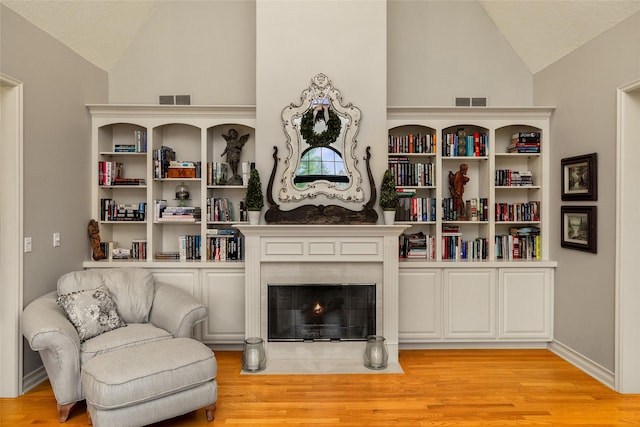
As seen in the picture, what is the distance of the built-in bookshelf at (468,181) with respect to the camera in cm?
463

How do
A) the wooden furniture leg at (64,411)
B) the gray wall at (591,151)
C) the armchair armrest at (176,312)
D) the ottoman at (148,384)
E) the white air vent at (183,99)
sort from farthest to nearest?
the white air vent at (183,99) → the gray wall at (591,151) → the armchair armrest at (176,312) → the wooden furniture leg at (64,411) → the ottoman at (148,384)

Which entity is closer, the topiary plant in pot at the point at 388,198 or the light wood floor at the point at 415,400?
the light wood floor at the point at 415,400

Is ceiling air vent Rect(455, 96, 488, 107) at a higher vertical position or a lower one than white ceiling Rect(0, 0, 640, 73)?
lower

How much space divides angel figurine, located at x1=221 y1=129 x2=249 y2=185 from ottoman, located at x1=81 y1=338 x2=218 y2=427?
2.09m

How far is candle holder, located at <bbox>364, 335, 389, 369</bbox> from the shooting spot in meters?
3.93

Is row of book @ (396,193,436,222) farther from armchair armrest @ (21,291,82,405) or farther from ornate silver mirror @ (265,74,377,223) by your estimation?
armchair armrest @ (21,291,82,405)

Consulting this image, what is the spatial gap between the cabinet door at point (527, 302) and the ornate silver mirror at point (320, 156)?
1.71m

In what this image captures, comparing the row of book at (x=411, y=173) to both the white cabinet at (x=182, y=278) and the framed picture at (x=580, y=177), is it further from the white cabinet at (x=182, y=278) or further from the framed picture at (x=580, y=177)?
the white cabinet at (x=182, y=278)

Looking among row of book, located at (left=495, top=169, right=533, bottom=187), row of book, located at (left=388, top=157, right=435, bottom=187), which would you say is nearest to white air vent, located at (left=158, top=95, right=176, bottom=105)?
row of book, located at (left=388, top=157, right=435, bottom=187)

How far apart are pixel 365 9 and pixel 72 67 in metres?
2.79

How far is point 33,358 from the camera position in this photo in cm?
361

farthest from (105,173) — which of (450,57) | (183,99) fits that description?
(450,57)

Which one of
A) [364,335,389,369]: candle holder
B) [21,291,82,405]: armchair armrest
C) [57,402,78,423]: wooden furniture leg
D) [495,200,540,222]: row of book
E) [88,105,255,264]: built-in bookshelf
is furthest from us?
[495,200,540,222]: row of book

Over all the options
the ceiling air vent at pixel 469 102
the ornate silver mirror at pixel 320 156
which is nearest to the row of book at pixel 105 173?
the ornate silver mirror at pixel 320 156
